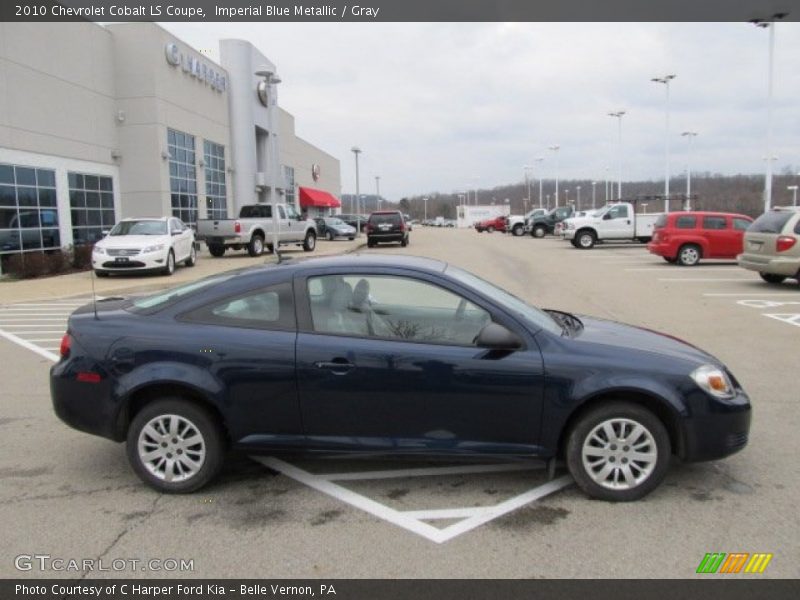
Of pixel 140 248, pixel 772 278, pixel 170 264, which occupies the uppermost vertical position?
pixel 140 248

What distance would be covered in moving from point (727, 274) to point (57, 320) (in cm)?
1650

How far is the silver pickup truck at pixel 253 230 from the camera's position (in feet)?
78.2

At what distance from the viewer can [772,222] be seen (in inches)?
560

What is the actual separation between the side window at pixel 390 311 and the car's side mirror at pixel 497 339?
5.4 inches

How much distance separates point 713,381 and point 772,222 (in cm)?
1212

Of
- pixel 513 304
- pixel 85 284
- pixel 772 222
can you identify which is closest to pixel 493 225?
pixel 772 222

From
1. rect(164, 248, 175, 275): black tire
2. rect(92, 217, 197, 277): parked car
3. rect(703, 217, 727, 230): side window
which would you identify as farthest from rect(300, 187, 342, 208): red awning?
rect(703, 217, 727, 230): side window

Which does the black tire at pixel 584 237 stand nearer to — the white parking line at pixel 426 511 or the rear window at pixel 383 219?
the rear window at pixel 383 219

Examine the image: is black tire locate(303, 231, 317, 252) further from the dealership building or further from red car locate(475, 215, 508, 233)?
red car locate(475, 215, 508, 233)

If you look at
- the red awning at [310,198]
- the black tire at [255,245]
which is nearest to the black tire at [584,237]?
the black tire at [255,245]

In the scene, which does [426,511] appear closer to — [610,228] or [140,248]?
[140,248]

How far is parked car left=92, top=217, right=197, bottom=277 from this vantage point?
→ 699 inches

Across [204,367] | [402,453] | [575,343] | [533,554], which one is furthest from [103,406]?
[575,343]

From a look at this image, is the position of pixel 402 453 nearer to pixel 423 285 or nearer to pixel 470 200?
pixel 423 285
